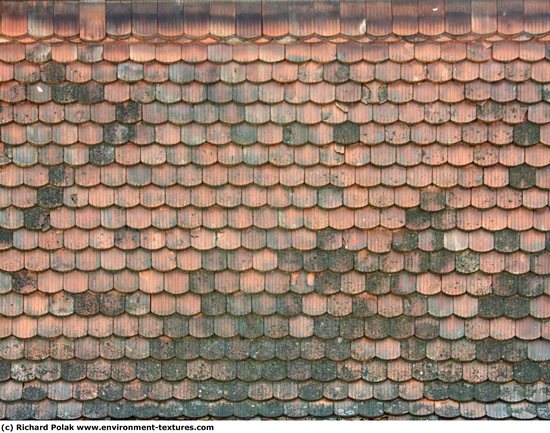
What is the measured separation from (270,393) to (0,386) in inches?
59.0

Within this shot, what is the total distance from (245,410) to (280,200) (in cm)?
118

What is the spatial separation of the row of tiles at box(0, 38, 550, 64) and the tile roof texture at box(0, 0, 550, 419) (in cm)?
1

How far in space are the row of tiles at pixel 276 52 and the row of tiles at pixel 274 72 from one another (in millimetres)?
22

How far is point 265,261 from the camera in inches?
143

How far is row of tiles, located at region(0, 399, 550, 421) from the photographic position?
12.0 ft

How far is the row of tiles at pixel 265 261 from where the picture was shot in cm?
362

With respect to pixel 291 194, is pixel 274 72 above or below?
above

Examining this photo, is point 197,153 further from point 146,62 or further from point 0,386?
point 0,386

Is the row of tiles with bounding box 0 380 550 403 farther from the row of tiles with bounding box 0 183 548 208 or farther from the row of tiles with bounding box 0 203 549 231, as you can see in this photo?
the row of tiles with bounding box 0 183 548 208

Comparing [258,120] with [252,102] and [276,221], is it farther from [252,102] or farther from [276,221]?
[276,221]

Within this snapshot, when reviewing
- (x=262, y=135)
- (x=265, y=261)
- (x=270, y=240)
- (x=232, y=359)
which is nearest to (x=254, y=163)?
(x=262, y=135)

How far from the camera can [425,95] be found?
3.62 m

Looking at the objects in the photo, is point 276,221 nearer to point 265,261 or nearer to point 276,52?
point 265,261

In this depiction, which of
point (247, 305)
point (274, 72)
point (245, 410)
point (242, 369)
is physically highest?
point (274, 72)
